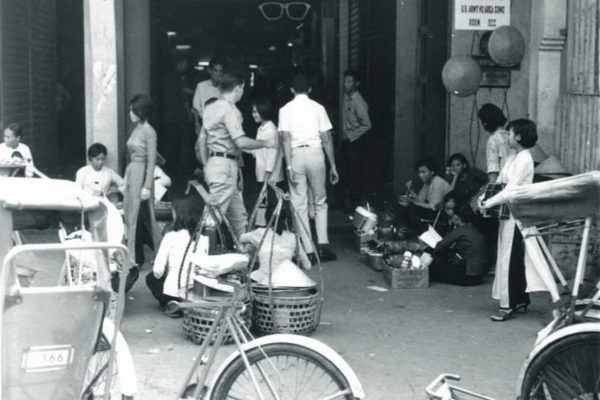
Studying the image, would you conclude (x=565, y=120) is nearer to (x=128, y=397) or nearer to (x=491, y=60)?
→ (x=491, y=60)

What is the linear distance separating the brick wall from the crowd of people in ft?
8.28

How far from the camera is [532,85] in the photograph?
1068cm

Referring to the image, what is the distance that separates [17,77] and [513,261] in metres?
7.48

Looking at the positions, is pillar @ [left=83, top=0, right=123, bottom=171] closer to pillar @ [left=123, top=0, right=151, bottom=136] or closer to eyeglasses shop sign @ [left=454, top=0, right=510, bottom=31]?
pillar @ [left=123, top=0, right=151, bottom=136]

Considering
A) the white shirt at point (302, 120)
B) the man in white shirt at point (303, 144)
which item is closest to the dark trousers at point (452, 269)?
the man in white shirt at point (303, 144)

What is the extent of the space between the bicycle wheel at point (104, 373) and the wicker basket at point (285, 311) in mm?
2299

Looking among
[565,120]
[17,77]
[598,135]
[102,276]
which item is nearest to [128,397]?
[102,276]

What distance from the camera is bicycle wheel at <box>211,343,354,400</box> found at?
4.81 metres

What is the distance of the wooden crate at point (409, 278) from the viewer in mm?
9266

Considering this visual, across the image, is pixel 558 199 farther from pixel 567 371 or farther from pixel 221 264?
pixel 221 264

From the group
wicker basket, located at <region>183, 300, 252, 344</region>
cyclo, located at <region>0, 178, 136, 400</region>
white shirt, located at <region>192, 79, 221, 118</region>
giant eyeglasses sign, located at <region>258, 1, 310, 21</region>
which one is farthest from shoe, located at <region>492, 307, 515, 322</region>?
giant eyeglasses sign, located at <region>258, 1, 310, 21</region>

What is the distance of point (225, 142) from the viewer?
29.6 feet

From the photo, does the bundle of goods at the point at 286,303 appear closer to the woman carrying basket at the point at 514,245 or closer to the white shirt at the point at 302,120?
the woman carrying basket at the point at 514,245

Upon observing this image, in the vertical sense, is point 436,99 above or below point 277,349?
above
